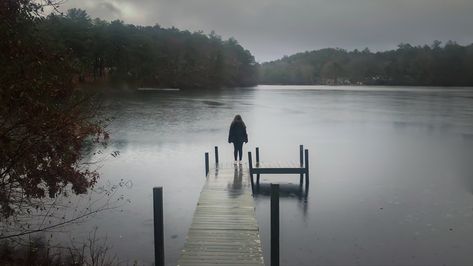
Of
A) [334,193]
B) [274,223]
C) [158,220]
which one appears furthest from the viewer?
[334,193]

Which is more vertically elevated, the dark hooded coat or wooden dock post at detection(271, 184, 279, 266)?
the dark hooded coat

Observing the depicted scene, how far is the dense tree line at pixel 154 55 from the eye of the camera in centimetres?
8059

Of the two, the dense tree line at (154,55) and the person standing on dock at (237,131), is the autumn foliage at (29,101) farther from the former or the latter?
the dense tree line at (154,55)

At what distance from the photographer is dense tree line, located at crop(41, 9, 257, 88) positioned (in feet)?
264

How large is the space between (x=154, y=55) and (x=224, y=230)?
351 feet

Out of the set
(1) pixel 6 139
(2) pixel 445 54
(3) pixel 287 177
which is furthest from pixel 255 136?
(2) pixel 445 54

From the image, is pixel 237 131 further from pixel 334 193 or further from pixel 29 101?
pixel 29 101

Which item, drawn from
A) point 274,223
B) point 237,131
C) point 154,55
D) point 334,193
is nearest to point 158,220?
point 274,223

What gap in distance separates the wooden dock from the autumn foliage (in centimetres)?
318

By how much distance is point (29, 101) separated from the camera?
22.1 ft

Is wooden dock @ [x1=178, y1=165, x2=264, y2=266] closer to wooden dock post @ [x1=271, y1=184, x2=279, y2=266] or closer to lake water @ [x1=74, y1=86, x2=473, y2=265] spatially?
wooden dock post @ [x1=271, y1=184, x2=279, y2=266]

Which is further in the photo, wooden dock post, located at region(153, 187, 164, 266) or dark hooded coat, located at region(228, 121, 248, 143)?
dark hooded coat, located at region(228, 121, 248, 143)

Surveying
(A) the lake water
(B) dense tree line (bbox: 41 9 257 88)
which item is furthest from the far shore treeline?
(A) the lake water

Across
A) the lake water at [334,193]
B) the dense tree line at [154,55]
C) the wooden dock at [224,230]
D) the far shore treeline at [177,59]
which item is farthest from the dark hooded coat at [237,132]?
the dense tree line at [154,55]
